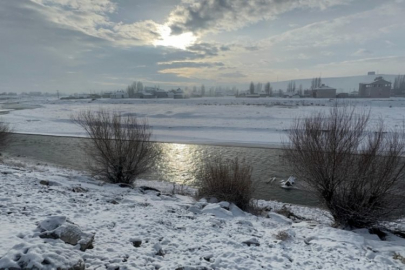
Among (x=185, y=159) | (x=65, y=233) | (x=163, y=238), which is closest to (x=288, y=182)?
(x=185, y=159)

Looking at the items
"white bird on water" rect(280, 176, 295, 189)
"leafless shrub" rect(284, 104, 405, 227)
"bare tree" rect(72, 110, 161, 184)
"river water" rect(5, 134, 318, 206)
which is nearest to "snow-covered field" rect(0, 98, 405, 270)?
"leafless shrub" rect(284, 104, 405, 227)

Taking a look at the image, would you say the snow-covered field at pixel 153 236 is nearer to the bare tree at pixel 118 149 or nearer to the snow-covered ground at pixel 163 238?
the snow-covered ground at pixel 163 238

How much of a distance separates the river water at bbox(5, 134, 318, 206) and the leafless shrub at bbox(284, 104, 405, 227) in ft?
10.1

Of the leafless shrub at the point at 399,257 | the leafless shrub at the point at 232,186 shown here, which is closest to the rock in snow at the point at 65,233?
the leafless shrub at the point at 232,186

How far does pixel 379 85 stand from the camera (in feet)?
251

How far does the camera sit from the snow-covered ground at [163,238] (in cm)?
409

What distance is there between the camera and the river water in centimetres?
1182

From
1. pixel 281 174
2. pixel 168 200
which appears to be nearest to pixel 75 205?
pixel 168 200

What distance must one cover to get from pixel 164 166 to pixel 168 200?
24.4 feet

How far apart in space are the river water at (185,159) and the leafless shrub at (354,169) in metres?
3.09

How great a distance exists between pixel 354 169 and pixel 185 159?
11993mm

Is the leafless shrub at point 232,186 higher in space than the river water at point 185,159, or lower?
higher

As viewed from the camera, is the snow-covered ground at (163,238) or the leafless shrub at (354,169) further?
the leafless shrub at (354,169)

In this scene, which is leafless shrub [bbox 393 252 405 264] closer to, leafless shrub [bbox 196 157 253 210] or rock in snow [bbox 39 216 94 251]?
leafless shrub [bbox 196 157 253 210]
